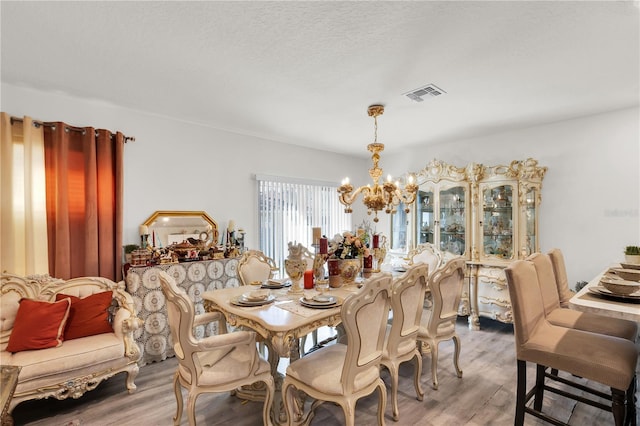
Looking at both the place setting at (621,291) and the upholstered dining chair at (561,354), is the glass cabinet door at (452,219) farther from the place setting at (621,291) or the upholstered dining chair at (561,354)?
the place setting at (621,291)

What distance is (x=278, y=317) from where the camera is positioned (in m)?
1.95

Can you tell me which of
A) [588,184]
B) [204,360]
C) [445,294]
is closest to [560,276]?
[445,294]

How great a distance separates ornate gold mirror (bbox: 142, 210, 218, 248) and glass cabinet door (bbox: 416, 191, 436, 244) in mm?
2938

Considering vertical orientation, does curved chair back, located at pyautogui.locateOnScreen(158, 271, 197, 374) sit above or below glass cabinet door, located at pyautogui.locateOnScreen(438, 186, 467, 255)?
below

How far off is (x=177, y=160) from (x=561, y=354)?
151 inches

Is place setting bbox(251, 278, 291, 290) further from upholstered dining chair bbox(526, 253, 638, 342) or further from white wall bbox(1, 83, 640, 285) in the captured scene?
upholstered dining chair bbox(526, 253, 638, 342)

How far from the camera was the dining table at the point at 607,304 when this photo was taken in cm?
149

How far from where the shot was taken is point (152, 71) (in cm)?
240

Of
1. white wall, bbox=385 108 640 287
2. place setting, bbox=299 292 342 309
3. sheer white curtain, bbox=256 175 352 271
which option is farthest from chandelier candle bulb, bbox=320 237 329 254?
white wall, bbox=385 108 640 287

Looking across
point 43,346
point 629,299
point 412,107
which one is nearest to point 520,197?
point 412,107

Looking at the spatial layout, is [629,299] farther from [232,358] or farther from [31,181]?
[31,181]

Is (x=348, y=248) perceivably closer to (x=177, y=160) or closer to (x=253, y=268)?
(x=253, y=268)

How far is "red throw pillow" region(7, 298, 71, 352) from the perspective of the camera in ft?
7.50

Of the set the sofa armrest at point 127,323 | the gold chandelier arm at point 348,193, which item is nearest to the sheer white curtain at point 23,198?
the sofa armrest at point 127,323
